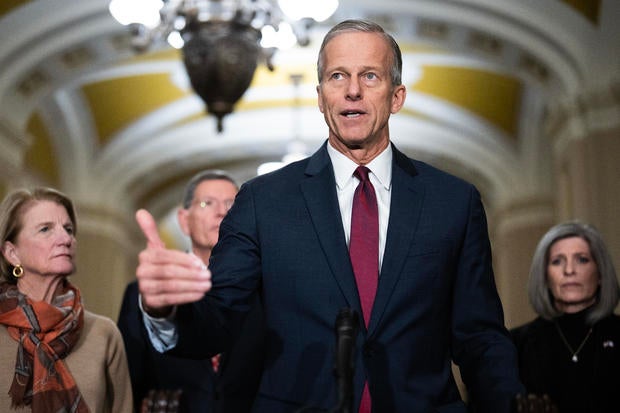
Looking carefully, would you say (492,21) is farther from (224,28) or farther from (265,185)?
(265,185)

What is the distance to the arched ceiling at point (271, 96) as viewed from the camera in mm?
11055

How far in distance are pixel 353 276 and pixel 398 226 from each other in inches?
6.7

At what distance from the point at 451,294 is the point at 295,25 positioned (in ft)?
22.2

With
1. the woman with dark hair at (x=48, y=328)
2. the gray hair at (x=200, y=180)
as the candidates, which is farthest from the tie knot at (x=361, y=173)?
the gray hair at (x=200, y=180)

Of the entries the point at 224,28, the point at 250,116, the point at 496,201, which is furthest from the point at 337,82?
the point at 496,201

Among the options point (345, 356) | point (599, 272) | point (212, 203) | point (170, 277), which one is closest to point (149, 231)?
point (170, 277)

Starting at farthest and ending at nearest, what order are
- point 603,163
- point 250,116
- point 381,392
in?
point 250,116 → point 603,163 → point 381,392

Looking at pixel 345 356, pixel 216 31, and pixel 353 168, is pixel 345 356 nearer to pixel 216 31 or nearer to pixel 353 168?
pixel 353 168

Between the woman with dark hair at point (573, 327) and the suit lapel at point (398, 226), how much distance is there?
1.97m

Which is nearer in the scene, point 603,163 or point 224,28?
point 224,28

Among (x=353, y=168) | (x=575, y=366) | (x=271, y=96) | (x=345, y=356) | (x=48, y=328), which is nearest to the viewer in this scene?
(x=345, y=356)

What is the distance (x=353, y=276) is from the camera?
2.40 m

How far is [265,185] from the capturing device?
8.45ft

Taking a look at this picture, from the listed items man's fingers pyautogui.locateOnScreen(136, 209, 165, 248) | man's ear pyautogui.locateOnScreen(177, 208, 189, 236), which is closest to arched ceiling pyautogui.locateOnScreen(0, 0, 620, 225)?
man's ear pyautogui.locateOnScreen(177, 208, 189, 236)
